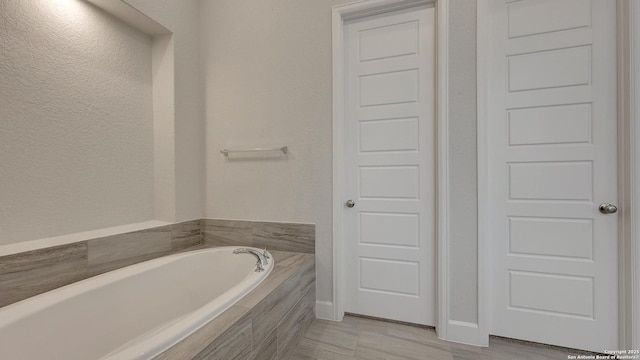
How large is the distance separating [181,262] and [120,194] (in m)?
0.64

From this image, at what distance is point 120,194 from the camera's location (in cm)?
171

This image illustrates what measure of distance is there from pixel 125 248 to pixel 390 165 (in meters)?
1.81

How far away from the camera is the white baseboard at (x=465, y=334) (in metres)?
1.52

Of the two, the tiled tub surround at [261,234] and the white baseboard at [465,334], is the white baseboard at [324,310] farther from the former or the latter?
the white baseboard at [465,334]

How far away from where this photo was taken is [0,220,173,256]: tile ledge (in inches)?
45.7

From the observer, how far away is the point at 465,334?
1544 mm

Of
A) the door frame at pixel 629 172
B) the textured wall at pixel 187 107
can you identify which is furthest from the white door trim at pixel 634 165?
the textured wall at pixel 187 107

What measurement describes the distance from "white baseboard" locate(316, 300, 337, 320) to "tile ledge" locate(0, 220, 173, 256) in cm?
129

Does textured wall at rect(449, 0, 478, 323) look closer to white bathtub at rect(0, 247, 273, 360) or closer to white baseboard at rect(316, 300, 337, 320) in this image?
white baseboard at rect(316, 300, 337, 320)

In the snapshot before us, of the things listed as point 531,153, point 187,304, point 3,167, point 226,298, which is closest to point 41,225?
point 3,167

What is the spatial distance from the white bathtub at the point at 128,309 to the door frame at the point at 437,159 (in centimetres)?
62

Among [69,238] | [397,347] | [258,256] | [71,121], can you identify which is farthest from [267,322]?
[71,121]

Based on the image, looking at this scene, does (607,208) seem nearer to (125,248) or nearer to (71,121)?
(125,248)

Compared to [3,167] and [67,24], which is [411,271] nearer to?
[3,167]
